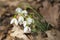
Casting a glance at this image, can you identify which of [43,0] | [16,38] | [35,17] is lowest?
[16,38]

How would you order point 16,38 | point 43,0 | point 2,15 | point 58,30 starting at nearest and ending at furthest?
point 16,38, point 58,30, point 2,15, point 43,0

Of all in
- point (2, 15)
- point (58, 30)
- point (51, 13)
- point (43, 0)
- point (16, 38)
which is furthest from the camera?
point (43, 0)

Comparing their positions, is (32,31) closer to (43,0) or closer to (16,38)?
(16,38)

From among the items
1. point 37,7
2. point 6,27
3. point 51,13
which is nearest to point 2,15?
point 6,27

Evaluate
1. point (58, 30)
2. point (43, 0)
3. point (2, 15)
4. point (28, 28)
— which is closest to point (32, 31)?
point (28, 28)

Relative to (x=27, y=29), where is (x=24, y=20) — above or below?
above

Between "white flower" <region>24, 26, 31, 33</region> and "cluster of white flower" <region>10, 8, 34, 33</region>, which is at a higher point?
"cluster of white flower" <region>10, 8, 34, 33</region>

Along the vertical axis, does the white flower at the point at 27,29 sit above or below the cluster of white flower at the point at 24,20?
below

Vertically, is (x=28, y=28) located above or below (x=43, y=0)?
below

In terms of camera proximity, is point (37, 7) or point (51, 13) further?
point (37, 7)
